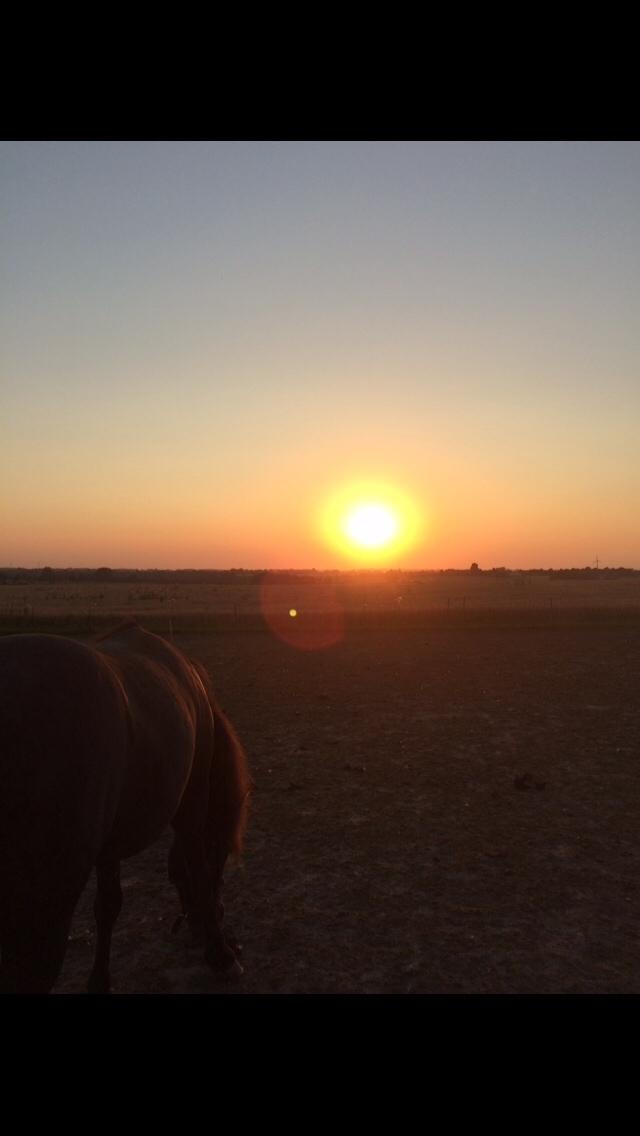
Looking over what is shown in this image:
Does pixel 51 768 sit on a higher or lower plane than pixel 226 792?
higher

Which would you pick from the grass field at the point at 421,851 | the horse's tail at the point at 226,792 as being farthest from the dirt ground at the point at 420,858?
the horse's tail at the point at 226,792

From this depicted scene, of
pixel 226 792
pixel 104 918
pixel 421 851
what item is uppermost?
pixel 226 792

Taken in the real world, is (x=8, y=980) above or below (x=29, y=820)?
below

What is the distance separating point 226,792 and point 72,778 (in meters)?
2.51

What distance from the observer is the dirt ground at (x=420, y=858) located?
13.5ft

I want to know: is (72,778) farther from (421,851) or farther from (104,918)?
(421,851)

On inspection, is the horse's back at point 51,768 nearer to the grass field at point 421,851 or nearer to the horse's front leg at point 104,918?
the horse's front leg at point 104,918

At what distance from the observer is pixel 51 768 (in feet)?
7.16

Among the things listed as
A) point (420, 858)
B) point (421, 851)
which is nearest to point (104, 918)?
point (420, 858)
